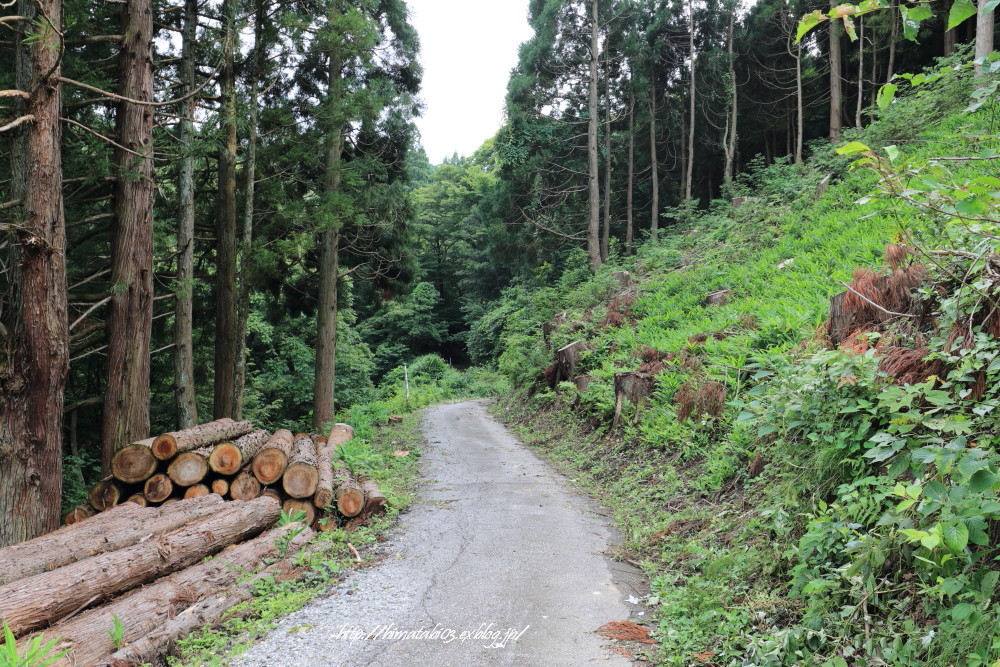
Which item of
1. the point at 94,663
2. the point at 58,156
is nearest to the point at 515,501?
the point at 94,663

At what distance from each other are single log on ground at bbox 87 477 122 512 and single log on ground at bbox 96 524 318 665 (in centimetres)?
207

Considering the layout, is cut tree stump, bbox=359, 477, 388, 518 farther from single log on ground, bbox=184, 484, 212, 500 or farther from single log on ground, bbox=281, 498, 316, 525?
single log on ground, bbox=184, 484, 212, 500

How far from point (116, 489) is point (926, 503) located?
25.2 ft

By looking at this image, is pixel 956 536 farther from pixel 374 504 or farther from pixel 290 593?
pixel 374 504

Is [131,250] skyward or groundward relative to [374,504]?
skyward

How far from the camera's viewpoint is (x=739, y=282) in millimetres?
11508

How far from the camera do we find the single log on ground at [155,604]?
12.6ft

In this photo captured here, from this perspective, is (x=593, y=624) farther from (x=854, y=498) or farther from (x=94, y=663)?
(x=94, y=663)

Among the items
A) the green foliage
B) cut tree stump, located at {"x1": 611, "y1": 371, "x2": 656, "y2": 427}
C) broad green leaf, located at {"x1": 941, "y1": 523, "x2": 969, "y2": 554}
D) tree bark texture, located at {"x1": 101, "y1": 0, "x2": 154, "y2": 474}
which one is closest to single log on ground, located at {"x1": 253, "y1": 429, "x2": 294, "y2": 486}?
tree bark texture, located at {"x1": 101, "y1": 0, "x2": 154, "y2": 474}

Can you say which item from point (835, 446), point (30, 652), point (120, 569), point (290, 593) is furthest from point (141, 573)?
point (835, 446)

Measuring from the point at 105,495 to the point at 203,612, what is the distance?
315 centimetres

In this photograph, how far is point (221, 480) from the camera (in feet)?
22.6

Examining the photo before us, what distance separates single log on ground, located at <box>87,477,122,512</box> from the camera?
661 cm

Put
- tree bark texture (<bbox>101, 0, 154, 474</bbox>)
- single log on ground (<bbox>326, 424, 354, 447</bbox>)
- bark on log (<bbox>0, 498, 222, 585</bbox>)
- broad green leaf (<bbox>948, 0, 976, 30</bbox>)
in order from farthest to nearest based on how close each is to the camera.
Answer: single log on ground (<bbox>326, 424, 354, 447</bbox>) < tree bark texture (<bbox>101, 0, 154, 474</bbox>) < bark on log (<bbox>0, 498, 222, 585</bbox>) < broad green leaf (<bbox>948, 0, 976, 30</bbox>)
